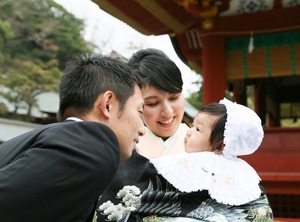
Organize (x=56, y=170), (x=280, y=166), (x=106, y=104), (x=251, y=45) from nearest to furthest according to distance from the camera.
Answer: (x=56, y=170) < (x=106, y=104) < (x=280, y=166) < (x=251, y=45)

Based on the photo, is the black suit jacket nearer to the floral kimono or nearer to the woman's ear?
the floral kimono

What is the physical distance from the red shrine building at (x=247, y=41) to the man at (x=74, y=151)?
4.13 m

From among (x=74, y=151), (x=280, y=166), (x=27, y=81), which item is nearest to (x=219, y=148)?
(x=74, y=151)

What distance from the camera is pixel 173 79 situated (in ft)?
6.15

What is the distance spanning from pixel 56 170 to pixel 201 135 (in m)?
0.86

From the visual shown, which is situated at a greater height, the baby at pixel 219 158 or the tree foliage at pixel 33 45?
the tree foliage at pixel 33 45

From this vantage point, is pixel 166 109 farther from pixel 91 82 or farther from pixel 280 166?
pixel 280 166

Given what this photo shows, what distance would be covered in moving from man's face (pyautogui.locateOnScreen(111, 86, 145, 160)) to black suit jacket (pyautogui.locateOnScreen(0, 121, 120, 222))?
13cm

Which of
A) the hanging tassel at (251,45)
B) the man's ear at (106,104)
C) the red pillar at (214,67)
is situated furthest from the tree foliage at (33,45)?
the man's ear at (106,104)

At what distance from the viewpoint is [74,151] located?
0.95 m

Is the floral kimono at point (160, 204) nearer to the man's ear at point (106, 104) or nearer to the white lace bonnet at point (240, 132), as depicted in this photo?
→ the white lace bonnet at point (240, 132)

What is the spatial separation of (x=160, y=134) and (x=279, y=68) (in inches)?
166

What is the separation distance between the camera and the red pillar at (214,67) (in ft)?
19.0

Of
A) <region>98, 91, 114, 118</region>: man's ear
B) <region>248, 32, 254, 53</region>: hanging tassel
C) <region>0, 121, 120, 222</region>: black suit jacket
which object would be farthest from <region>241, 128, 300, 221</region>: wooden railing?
<region>0, 121, 120, 222</region>: black suit jacket
